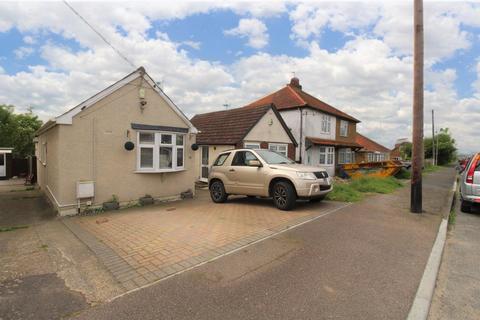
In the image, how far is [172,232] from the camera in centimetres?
571

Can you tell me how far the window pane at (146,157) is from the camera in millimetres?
9164

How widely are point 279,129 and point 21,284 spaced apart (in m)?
14.8

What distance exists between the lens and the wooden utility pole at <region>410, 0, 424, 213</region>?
775 centimetres

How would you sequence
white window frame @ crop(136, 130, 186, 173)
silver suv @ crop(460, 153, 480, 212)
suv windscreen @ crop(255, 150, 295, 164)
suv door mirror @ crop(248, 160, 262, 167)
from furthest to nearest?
1. white window frame @ crop(136, 130, 186, 173)
2. suv windscreen @ crop(255, 150, 295, 164)
3. suv door mirror @ crop(248, 160, 262, 167)
4. silver suv @ crop(460, 153, 480, 212)

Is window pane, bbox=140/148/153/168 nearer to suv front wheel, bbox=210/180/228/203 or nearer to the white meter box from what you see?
the white meter box

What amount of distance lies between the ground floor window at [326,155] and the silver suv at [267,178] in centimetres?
1308

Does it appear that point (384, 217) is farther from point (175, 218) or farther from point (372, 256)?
point (175, 218)

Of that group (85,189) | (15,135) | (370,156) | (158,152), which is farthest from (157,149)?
(370,156)

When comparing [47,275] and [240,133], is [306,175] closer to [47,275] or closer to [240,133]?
[47,275]

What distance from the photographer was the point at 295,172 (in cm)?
764

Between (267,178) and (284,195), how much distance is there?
75 centimetres

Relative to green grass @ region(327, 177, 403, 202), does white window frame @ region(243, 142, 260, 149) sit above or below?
above

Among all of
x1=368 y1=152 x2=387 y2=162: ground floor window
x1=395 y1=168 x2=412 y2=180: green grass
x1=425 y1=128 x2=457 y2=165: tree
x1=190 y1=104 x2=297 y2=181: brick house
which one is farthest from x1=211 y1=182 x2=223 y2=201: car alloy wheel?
x1=425 y1=128 x2=457 y2=165: tree

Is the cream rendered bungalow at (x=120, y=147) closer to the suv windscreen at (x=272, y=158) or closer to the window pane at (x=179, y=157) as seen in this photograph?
the window pane at (x=179, y=157)
